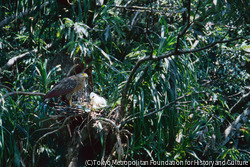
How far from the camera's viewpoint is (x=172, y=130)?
12.0ft

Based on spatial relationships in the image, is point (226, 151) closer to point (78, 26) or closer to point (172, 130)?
point (172, 130)

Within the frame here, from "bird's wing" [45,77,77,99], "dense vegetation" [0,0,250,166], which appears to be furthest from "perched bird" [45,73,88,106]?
"dense vegetation" [0,0,250,166]

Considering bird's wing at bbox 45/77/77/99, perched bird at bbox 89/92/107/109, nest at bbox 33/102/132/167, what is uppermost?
bird's wing at bbox 45/77/77/99

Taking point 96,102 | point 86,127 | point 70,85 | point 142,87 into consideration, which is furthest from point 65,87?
point 142,87

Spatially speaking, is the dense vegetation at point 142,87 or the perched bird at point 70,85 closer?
the dense vegetation at point 142,87

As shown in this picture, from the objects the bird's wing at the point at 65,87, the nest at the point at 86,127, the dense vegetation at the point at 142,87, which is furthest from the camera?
the bird's wing at the point at 65,87

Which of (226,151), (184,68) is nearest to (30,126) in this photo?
(184,68)

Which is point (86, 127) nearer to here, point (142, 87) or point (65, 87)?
point (65, 87)

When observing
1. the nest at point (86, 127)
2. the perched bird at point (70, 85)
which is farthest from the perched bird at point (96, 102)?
the perched bird at point (70, 85)

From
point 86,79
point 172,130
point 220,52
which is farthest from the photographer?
point 220,52

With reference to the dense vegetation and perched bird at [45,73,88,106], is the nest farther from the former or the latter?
perched bird at [45,73,88,106]

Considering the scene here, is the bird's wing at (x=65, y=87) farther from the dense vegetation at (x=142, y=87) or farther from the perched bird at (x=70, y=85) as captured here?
the dense vegetation at (x=142, y=87)

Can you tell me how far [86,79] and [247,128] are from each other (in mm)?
2334

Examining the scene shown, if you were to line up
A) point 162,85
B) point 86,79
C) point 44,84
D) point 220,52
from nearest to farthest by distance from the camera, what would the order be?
point 162,85
point 44,84
point 86,79
point 220,52
